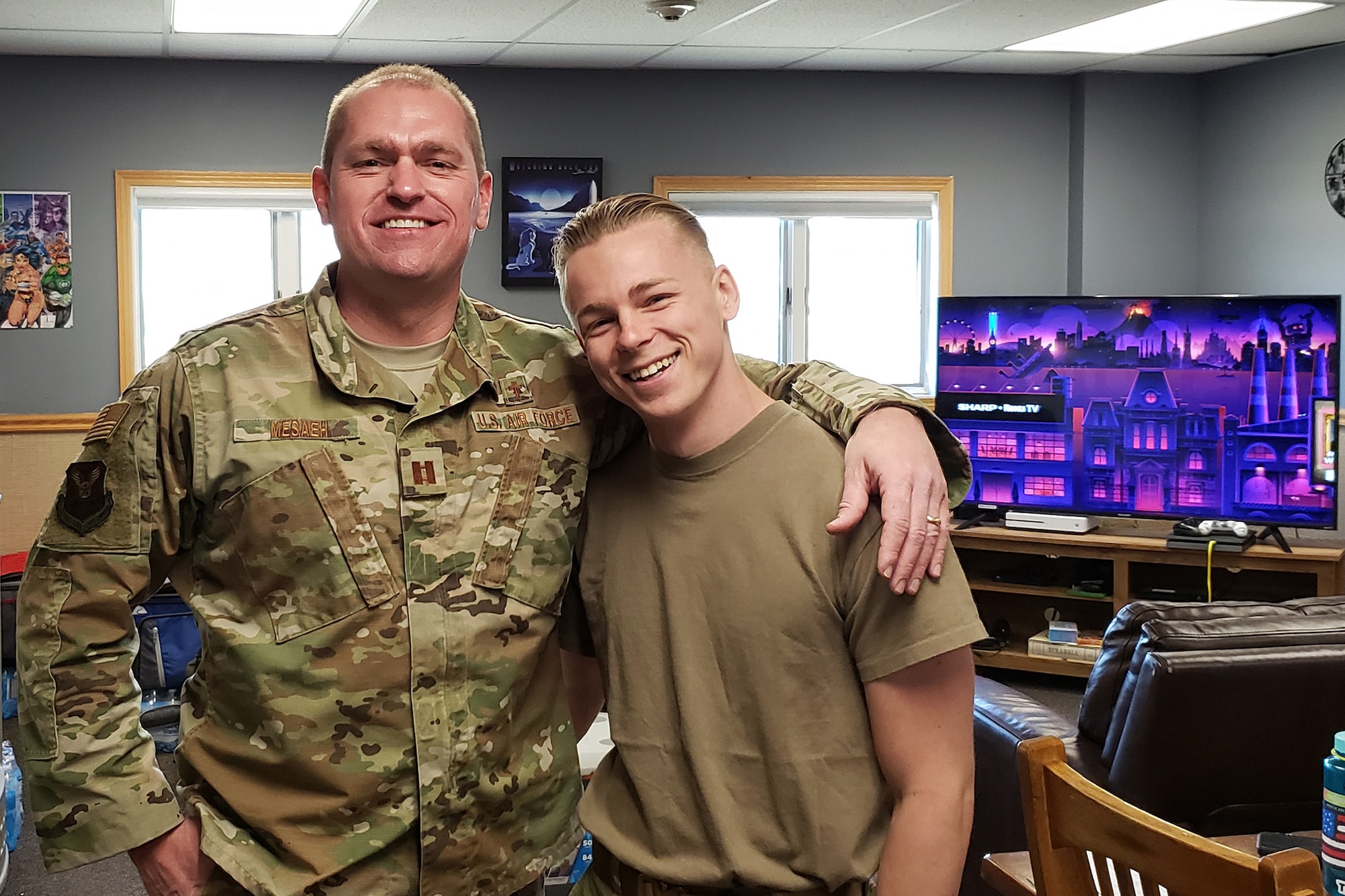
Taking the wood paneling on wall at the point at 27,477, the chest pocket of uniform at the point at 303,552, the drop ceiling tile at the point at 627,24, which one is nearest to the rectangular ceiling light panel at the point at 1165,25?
the drop ceiling tile at the point at 627,24

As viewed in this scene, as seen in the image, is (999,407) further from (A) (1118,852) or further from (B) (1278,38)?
(A) (1118,852)

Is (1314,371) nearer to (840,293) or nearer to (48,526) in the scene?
(840,293)

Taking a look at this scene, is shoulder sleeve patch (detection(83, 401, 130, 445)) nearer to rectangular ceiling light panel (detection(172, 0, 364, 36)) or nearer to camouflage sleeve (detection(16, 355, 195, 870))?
camouflage sleeve (detection(16, 355, 195, 870))

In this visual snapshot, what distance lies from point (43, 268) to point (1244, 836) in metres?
5.47

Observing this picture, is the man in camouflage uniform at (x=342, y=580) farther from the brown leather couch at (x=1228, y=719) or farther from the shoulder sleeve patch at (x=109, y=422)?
the brown leather couch at (x=1228, y=719)

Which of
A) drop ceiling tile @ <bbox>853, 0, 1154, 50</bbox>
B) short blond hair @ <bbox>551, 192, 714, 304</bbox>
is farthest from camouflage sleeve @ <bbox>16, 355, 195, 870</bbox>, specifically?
drop ceiling tile @ <bbox>853, 0, 1154, 50</bbox>

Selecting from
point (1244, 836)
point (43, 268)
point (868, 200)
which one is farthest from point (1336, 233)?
point (43, 268)

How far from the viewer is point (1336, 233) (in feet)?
18.4

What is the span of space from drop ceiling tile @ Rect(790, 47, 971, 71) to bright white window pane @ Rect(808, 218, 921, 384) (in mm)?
765

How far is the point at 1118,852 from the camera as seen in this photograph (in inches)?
51.4

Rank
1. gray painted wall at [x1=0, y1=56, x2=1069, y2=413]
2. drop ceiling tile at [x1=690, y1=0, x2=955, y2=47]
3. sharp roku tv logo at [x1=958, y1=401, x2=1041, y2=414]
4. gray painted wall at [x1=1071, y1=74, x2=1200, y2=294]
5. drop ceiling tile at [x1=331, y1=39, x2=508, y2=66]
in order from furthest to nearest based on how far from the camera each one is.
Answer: gray painted wall at [x1=1071, y1=74, x2=1200, y2=294] < gray painted wall at [x1=0, y1=56, x2=1069, y2=413] < drop ceiling tile at [x1=331, y1=39, x2=508, y2=66] < sharp roku tv logo at [x1=958, y1=401, x2=1041, y2=414] < drop ceiling tile at [x1=690, y1=0, x2=955, y2=47]

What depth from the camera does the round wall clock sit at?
18.2 ft

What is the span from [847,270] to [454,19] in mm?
2534

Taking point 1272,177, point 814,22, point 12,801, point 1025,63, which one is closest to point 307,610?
point 12,801
